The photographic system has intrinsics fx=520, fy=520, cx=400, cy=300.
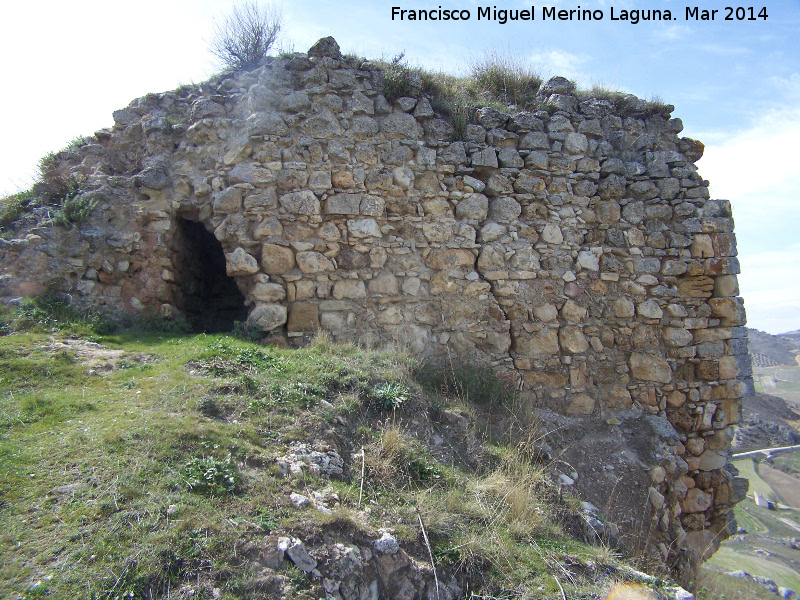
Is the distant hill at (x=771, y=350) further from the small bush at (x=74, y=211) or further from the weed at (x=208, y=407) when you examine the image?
the small bush at (x=74, y=211)

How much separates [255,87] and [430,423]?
4.59 meters

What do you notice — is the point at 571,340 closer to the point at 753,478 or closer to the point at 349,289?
the point at 349,289

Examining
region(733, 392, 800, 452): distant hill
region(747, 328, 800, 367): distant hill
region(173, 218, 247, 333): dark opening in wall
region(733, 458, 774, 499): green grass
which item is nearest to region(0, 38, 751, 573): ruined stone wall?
region(173, 218, 247, 333): dark opening in wall

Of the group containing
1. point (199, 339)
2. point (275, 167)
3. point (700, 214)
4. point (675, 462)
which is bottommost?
point (675, 462)

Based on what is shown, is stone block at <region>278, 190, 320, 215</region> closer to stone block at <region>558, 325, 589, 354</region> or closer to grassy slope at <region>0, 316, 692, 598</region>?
grassy slope at <region>0, 316, 692, 598</region>

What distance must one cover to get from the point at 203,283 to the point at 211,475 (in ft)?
15.5

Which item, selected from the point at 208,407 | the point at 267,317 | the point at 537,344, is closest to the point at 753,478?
the point at 537,344

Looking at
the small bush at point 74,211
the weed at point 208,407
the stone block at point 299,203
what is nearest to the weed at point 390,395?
the weed at point 208,407

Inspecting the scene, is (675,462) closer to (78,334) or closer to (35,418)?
(35,418)

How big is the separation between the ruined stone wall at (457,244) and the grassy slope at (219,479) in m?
1.09

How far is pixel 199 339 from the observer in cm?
590

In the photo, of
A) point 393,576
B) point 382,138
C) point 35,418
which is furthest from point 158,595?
point 382,138

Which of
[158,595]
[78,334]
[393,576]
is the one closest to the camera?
[158,595]

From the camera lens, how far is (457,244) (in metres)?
6.51
